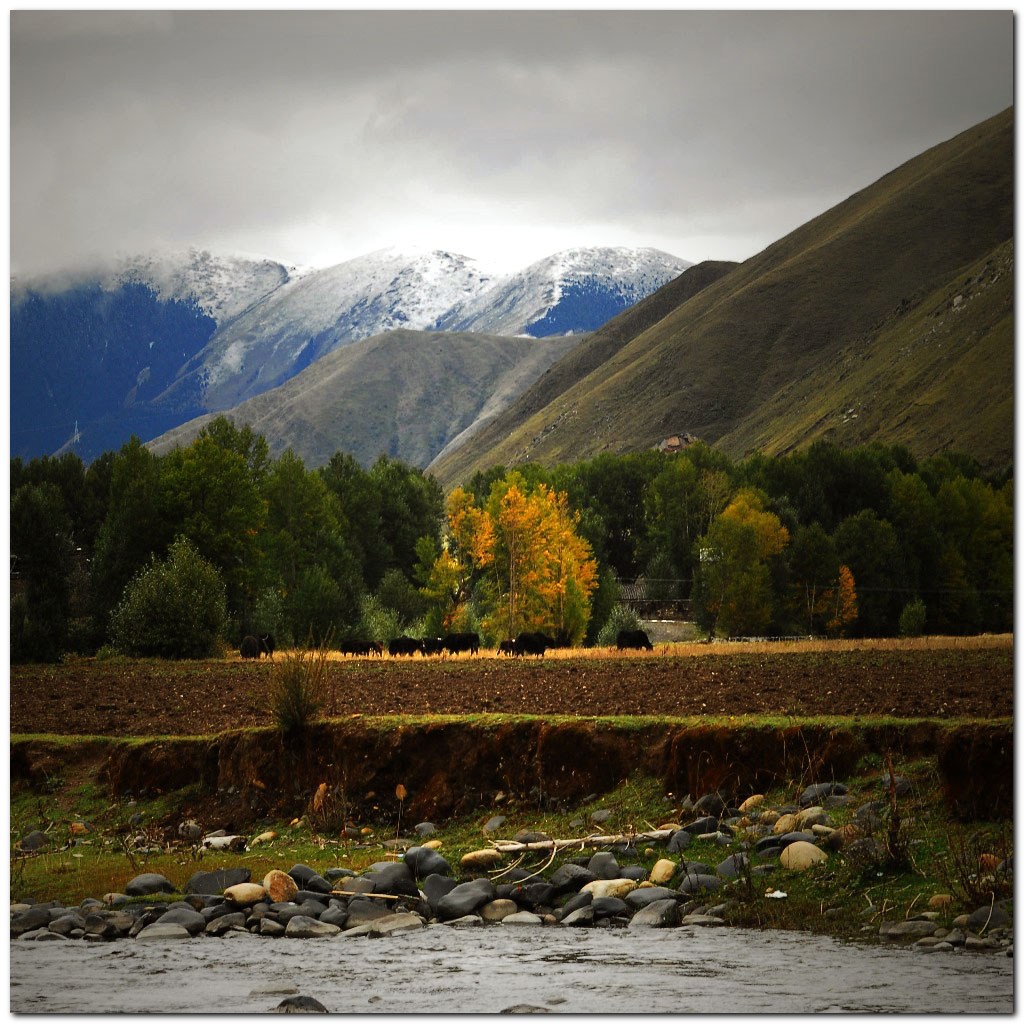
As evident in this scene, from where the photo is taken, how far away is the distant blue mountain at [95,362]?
1192cm

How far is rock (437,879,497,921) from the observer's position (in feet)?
34.5

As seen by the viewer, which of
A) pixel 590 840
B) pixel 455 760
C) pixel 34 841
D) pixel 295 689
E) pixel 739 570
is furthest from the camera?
pixel 739 570

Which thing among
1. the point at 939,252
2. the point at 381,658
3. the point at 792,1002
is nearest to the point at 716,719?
the point at 792,1002

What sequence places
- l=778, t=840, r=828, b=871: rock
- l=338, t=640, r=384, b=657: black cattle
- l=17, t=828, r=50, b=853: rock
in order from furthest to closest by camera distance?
l=338, t=640, r=384, b=657: black cattle → l=17, t=828, r=50, b=853: rock → l=778, t=840, r=828, b=871: rock

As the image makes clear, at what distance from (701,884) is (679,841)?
0.91 metres

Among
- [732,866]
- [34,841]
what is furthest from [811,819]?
[34,841]

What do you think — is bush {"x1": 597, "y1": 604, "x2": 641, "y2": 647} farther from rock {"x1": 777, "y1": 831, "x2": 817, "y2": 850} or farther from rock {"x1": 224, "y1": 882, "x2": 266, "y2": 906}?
rock {"x1": 224, "y1": 882, "x2": 266, "y2": 906}

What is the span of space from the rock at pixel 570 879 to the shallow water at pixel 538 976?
1.00 metres

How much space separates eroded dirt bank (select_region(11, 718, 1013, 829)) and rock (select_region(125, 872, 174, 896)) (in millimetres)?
2561

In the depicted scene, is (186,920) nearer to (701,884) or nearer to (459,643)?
(701,884)

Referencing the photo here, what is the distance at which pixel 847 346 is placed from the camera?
96.3 meters

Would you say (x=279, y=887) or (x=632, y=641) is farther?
(x=632, y=641)

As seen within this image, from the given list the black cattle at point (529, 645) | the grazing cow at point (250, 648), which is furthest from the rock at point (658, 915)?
the black cattle at point (529, 645)

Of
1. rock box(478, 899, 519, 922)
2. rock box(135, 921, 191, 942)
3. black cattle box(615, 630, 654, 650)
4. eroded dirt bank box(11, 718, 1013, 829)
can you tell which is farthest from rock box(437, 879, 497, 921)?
black cattle box(615, 630, 654, 650)
